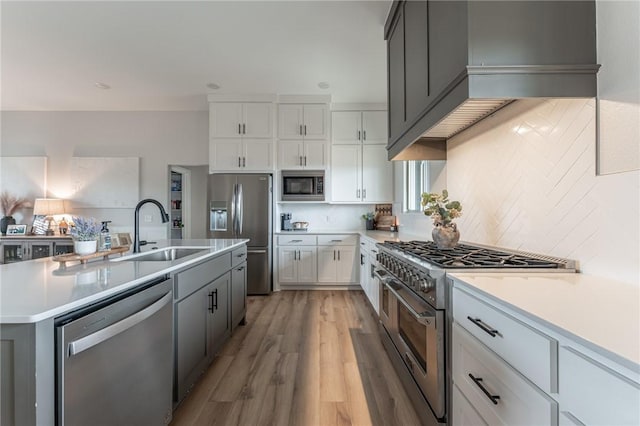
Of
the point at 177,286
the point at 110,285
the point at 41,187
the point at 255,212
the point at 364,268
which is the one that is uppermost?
the point at 41,187

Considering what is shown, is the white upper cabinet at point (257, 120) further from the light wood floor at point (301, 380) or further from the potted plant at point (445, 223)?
the potted plant at point (445, 223)

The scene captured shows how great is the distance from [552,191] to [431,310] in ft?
2.83

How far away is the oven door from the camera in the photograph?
133cm

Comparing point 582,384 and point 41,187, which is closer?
point 582,384

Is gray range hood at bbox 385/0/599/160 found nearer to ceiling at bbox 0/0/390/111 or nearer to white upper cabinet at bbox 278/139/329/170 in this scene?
ceiling at bbox 0/0/390/111

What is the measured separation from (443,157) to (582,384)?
2166 millimetres

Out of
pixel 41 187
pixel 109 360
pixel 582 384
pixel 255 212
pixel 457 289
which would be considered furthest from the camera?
pixel 41 187

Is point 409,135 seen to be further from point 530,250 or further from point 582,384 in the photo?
point 582,384

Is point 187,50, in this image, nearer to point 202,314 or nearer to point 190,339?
point 202,314

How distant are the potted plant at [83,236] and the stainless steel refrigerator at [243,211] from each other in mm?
2661

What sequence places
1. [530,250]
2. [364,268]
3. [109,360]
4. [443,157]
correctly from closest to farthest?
[109,360] < [530,250] < [443,157] < [364,268]

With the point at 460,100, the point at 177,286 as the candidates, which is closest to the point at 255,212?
the point at 177,286

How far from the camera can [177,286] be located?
5.31 feet

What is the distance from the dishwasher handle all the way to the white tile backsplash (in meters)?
1.91
